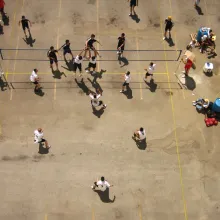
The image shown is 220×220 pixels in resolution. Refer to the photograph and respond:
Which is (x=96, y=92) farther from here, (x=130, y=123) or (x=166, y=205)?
(x=166, y=205)

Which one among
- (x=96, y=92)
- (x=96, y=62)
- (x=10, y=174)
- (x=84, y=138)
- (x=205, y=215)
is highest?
(x=96, y=62)

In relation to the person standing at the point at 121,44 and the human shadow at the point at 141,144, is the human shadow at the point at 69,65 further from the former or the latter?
the human shadow at the point at 141,144

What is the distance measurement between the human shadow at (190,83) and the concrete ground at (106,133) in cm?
39

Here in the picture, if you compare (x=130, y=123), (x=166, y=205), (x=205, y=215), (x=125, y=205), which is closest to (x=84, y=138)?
(x=130, y=123)

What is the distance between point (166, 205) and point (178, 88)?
7413 mm

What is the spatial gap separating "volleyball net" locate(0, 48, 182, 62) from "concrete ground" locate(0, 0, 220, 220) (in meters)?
0.07

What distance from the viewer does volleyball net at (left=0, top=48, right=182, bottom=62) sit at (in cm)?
2116

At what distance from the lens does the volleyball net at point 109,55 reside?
21.2 meters

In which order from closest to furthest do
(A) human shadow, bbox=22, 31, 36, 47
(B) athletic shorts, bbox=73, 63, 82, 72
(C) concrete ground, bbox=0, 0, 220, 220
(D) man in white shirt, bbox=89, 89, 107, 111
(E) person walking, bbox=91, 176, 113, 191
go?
(E) person walking, bbox=91, 176, 113, 191 < (C) concrete ground, bbox=0, 0, 220, 220 < (D) man in white shirt, bbox=89, 89, 107, 111 < (B) athletic shorts, bbox=73, 63, 82, 72 < (A) human shadow, bbox=22, 31, 36, 47

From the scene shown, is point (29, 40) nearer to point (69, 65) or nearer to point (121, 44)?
point (69, 65)

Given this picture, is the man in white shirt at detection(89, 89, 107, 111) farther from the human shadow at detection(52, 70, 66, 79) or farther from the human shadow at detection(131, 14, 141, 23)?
the human shadow at detection(131, 14, 141, 23)

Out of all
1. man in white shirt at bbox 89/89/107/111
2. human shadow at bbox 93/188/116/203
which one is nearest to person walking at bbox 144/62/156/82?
man in white shirt at bbox 89/89/107/111

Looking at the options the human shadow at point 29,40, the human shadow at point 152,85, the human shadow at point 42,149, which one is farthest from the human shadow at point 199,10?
the human shadow at point 42,149

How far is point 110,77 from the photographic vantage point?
20781 millimetres
